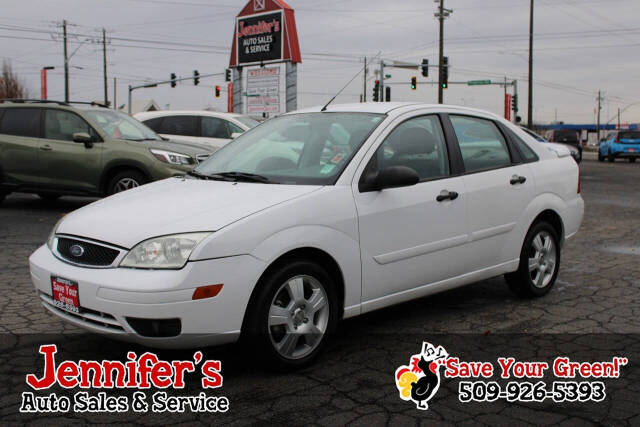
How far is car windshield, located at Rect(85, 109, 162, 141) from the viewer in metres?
10.9

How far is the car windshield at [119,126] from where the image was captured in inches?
429

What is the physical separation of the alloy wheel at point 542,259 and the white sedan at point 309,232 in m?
0.02

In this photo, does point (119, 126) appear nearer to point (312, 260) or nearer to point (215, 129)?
point (215, 129)

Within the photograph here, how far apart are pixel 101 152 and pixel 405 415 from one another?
27.0ft

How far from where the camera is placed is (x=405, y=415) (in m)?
3.43

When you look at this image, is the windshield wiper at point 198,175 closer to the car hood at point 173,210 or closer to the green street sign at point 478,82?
the car hood at point 173,210

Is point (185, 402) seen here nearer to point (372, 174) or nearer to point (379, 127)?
point (372, 174)

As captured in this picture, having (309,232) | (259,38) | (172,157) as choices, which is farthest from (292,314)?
(259,38)

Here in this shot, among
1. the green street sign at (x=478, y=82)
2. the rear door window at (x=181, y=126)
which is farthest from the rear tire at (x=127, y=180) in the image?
the green street sign at (x=478, y=82)

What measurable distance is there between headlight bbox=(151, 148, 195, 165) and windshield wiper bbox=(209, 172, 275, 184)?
5.88m

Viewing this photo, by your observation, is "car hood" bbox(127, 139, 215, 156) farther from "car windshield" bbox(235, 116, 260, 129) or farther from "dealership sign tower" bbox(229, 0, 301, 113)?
"dealership sign tower" bbox(229, 0, 301, 113)

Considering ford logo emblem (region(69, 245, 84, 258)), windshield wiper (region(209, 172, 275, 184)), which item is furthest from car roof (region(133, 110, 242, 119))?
ford logo emblem (region(69, 245, 84, 258))

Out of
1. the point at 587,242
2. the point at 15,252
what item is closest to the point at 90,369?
the point at 15,252

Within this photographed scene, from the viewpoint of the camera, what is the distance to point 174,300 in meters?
3.50
